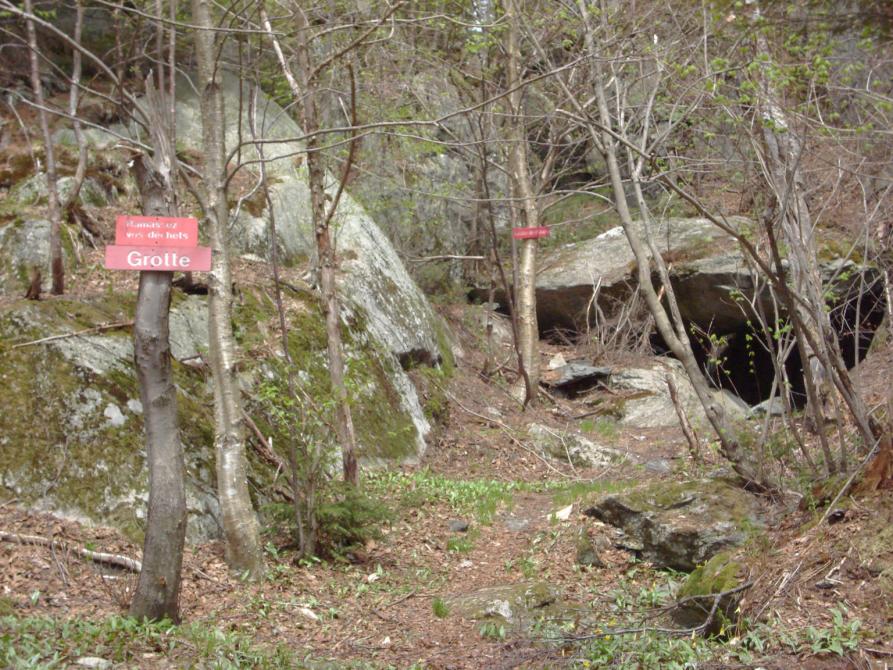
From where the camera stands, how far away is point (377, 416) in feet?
34.4

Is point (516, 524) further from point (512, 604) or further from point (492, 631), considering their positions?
point (492, 631)

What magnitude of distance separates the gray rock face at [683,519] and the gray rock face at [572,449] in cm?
388

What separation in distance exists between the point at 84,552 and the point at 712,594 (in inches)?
170

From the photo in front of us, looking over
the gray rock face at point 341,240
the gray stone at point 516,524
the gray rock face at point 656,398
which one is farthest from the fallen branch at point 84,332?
the gray rock face at point 656,398

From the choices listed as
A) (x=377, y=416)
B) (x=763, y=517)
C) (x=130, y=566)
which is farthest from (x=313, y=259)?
(x=763, y=517)

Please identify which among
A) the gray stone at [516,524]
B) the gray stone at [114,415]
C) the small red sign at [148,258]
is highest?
the small red sign at [148,258]

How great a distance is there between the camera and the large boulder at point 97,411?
6.34 metres

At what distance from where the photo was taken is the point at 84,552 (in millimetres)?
5863

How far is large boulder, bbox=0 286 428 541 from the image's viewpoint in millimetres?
6344

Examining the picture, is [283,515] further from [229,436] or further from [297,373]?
[297,373]

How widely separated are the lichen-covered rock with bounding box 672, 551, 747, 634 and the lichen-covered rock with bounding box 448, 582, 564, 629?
35.8 inches

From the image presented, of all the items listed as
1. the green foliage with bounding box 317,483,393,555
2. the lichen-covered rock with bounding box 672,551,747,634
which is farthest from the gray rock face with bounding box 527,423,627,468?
the lichen-covered rock with bounding box 672,551,747,634

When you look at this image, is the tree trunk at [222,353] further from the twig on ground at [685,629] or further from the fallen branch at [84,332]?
the twig on ground at [685,629]

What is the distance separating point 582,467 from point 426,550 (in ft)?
14.7
